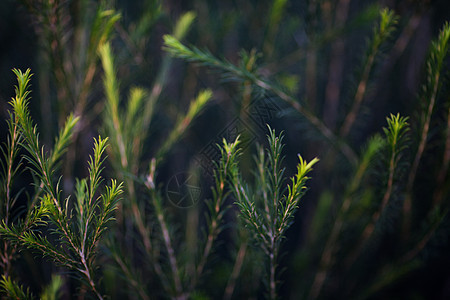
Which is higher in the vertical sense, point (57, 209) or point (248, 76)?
point (248, 76)

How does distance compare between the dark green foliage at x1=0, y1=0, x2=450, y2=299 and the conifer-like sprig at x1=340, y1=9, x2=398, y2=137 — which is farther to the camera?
the conifer-like sprig at x1=340, y1=9, x2=398, y2=137

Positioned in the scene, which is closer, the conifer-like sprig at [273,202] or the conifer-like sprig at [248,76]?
the conifer-like sprig at [273,202]

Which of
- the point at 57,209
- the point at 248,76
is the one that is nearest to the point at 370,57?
the point at 248,76

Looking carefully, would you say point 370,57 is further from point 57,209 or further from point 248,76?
point 57,209

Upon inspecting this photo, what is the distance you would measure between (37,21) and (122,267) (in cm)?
47

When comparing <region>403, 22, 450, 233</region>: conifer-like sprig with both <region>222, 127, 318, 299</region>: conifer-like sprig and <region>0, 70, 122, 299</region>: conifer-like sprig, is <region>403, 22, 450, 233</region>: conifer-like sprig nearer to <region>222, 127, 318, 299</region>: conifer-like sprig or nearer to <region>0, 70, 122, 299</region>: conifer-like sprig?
<region>222, 127, 318, 299</region>: conifer-like sprig

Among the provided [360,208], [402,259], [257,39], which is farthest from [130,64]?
[402,259]

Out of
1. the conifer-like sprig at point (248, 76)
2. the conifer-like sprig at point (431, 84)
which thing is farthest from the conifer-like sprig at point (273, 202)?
the conifer-like sprig at point (431, 84)

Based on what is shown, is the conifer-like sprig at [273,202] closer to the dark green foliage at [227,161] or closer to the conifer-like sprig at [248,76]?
the dark green foliage at [227,161]

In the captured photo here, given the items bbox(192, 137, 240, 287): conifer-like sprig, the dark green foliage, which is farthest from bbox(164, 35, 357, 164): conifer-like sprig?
bbox(192, 137, 240, 287): conifer-like sprig

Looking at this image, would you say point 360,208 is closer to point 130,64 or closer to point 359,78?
point 359,78

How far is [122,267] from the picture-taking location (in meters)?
0.56

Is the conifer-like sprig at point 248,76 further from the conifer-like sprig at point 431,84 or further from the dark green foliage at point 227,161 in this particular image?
the conifer-like sprig at point 431,84

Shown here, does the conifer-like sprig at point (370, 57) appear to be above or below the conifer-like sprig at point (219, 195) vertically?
above
